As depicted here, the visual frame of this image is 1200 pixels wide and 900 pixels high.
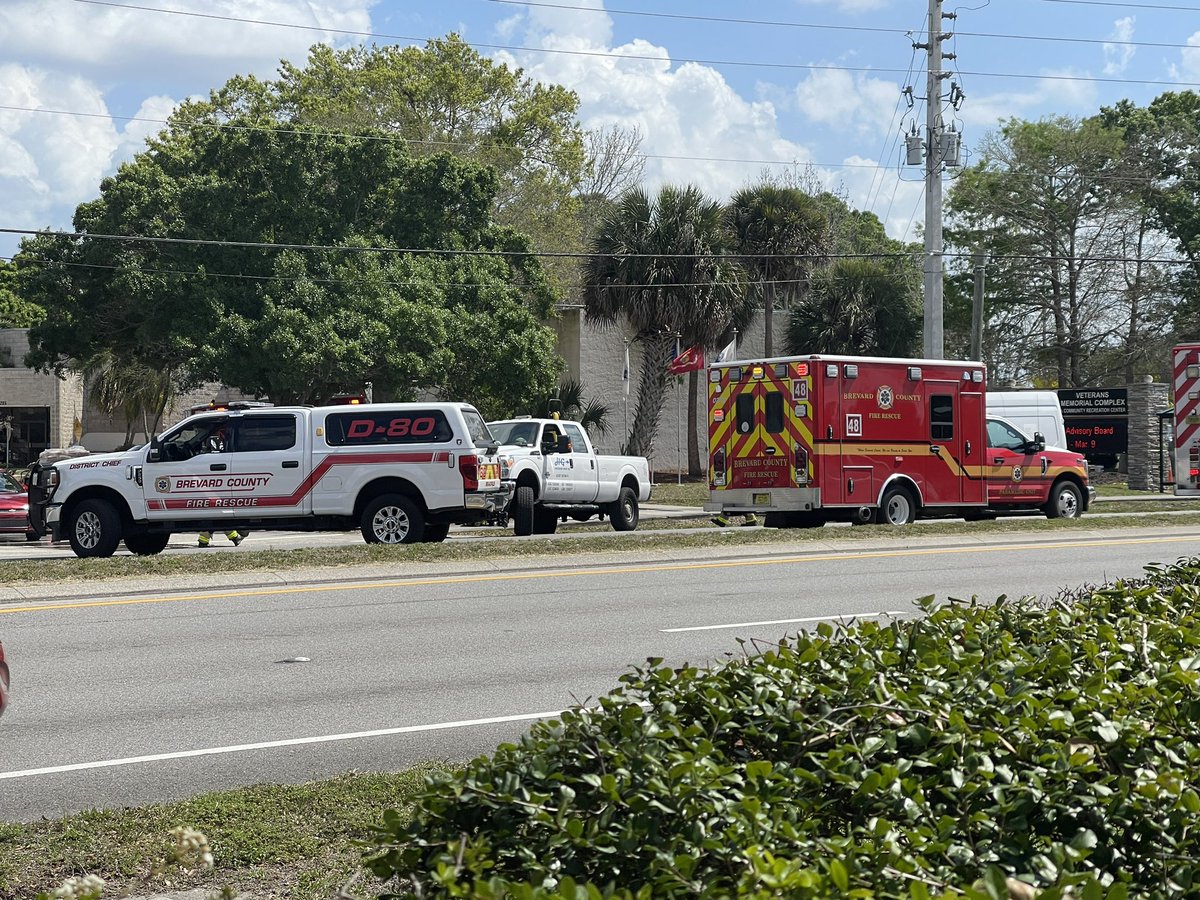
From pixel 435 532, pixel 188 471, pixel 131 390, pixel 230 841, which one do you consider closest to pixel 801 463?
pixel 435 532

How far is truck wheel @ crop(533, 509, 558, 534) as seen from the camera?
76.1 ft

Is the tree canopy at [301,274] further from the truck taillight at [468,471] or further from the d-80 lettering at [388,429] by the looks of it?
the truck taillight at [468,471]

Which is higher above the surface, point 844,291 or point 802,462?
point 844,291

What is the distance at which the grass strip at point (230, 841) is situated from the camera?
200 inches

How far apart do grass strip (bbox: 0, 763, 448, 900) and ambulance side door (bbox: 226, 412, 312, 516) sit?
13.0 meters

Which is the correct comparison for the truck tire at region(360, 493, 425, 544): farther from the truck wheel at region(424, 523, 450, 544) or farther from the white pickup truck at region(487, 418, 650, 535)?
the white pickup truck at region(487, 418, 650, 535)

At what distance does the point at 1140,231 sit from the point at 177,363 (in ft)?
119

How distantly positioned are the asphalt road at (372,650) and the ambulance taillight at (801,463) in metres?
3.37

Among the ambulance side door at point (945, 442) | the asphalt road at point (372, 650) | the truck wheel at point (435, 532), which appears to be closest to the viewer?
the asphalt road at point (372, 650)

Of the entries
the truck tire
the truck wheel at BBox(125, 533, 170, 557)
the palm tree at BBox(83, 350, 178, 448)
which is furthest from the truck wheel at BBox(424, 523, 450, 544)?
the palm tree at BBox(83, 350, 178, 448)

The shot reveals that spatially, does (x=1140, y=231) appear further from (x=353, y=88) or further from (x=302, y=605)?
(x=302, y=605)

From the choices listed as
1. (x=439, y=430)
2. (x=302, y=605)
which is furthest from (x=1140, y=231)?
(x=302, y=605)

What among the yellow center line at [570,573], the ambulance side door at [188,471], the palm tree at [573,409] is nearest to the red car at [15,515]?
the ambulance side door at [188,471]

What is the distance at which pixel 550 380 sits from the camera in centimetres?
3816
